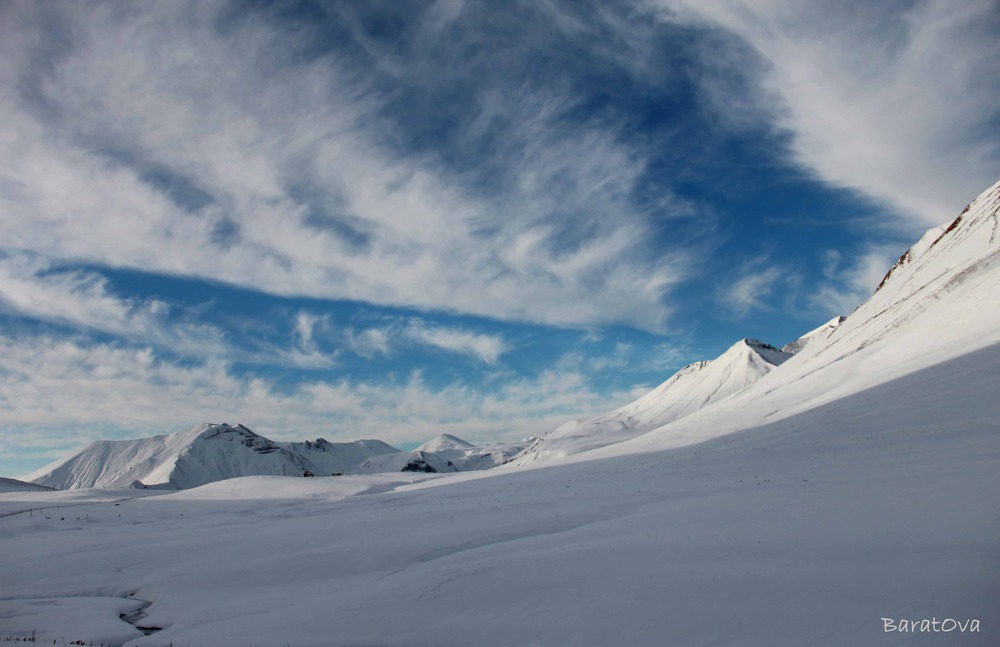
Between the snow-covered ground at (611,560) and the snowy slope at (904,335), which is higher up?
the snowy slope at (904,335)

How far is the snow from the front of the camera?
418 inches

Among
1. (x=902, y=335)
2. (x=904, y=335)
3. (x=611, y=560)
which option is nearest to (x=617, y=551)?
(x=611, y=560)

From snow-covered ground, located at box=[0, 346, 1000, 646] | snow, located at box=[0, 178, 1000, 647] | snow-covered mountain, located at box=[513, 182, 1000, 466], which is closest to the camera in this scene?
snow-covered ground, located at box=[0, 346, 1000, 646]

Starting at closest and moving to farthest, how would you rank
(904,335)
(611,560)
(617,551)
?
(611,560) → (617,551) → (904,335)

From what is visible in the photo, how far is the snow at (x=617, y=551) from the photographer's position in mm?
10625

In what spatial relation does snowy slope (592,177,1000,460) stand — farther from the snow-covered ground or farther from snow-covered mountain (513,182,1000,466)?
the snow-covered ground

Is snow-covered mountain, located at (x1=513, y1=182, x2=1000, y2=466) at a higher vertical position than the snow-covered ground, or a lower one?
higher

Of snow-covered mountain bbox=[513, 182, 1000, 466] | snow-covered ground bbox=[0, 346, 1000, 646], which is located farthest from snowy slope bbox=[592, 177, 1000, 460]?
snow-covered ground bbox=[0, 346, 1000, 646]

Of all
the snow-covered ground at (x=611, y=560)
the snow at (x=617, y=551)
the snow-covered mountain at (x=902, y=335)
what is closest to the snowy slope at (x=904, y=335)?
the snow-covered mountain at (x=902, y=335)

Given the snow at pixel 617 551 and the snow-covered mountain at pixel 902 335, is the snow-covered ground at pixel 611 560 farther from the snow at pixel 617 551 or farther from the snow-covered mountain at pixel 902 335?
the snow-covered mountain at pixel 902 335

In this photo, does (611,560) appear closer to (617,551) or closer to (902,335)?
(617,551)

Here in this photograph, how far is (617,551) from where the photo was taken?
15.9 m

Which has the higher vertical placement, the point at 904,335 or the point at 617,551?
the point at 904,335

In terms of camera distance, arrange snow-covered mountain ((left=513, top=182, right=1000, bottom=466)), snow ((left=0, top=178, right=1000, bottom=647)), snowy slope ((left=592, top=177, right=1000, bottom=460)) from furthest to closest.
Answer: snow-covered mountain ((left=513, top=182, right=1000, bottom=466)), snowy slope ((left=592, top=177, right=1000, bottom=460)), snow ((left=0, top=178, right=1000, bottom=647))
